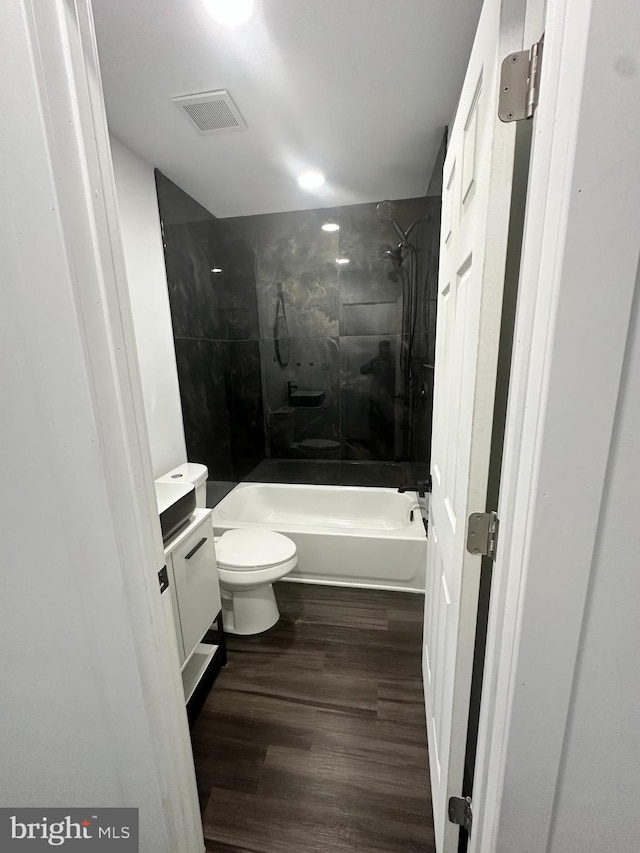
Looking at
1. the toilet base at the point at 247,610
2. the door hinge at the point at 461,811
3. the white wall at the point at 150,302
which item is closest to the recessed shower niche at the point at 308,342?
the white wall at the point at 150,302

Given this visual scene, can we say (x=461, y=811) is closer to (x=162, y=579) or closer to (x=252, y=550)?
(x=162, y=579)

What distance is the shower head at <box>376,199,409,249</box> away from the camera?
2.41 m

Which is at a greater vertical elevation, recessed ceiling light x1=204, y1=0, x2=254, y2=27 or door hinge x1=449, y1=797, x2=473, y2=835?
recessed ceiling light x1=204, y1=0, x2=254, y2=27

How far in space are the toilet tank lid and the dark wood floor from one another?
0.87 metres

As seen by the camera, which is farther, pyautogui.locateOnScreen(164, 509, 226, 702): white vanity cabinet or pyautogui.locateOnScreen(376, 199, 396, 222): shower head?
pyautogui.locateOnScreen(376, 199, 396, 222): shower head

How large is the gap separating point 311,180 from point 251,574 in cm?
237

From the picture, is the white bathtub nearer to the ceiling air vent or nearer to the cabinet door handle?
the cabinet door handle

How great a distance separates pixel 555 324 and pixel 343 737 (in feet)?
5.28

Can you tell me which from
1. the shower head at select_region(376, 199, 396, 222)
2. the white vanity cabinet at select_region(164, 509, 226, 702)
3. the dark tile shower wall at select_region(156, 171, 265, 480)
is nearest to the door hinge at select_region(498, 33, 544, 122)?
the white vanity cabinet at select_region(164, 509, 226, 702)

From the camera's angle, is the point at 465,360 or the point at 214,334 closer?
the point at 465,360

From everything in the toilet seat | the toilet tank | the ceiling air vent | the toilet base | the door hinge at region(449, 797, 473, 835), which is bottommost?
the toilet base

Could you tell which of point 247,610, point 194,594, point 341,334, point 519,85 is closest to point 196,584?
point 194,594

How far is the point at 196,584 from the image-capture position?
1393mm

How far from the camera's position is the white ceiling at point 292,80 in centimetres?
109
